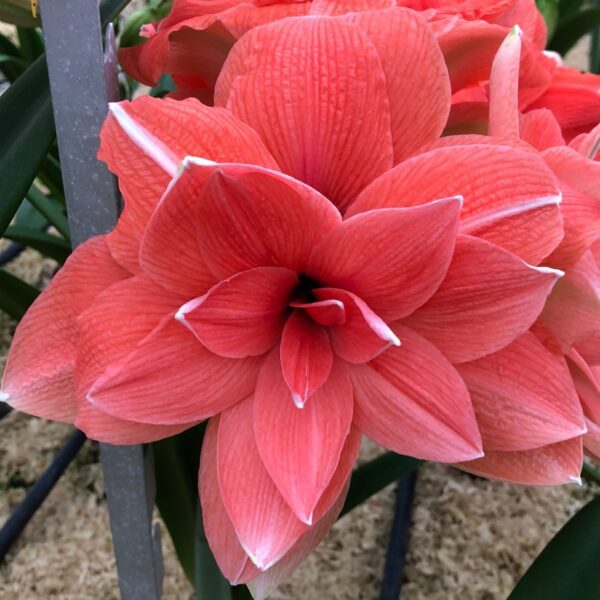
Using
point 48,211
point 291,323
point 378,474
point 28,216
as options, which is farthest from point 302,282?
A: point 28,216

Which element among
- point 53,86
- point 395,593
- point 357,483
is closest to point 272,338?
point 53,86

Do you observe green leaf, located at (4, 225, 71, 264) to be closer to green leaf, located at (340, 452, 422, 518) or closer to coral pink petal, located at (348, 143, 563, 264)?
green leaf, located at (340, 452, 422, 518)

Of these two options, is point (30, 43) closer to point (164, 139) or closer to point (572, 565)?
point (164, 139)

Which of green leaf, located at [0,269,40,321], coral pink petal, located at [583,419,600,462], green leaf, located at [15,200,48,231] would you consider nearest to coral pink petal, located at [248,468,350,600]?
coral pink petal, located at [583,419,600,462]

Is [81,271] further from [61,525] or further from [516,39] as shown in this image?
[61,525]

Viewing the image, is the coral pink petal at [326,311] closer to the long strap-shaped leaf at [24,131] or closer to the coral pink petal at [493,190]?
the coral pink petal at [493,190]
